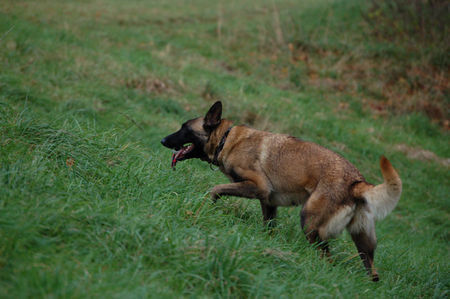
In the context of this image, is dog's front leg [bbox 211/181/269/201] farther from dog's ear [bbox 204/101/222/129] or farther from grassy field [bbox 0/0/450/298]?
dog's ear [bbox 204/101/222/129]

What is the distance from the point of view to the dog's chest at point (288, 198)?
3666 mm

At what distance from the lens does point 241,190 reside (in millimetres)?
3709

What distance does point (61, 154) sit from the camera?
10.5ft

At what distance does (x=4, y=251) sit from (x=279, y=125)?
6.57 m

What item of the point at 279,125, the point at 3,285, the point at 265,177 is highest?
the point at 3,285

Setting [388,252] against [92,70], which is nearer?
[388,252]

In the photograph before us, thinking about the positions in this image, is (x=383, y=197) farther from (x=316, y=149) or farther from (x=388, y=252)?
(x=388, y=252)

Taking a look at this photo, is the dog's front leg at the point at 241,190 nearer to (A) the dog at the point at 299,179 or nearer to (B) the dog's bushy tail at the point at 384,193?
(A) the dog at the point at 299,179

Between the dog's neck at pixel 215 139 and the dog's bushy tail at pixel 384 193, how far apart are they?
168cm

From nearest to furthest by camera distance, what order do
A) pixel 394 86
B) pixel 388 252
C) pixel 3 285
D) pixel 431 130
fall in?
pixel 3 285, pixel 388 252, pixel 431 130, pixel 394 86

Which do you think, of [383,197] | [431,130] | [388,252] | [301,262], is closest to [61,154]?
[301,262]

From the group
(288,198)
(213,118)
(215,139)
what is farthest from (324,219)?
(213,118)

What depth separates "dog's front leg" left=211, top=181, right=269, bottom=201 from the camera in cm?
363

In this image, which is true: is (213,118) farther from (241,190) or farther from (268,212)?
(268,212)
